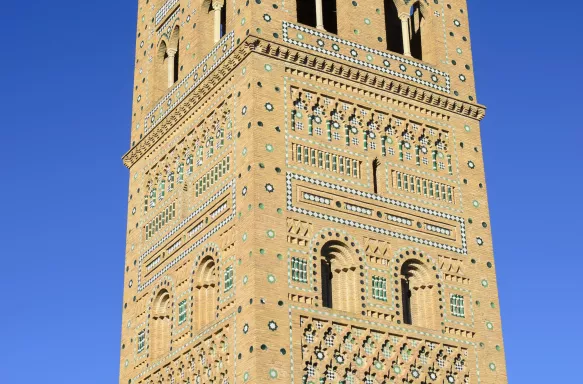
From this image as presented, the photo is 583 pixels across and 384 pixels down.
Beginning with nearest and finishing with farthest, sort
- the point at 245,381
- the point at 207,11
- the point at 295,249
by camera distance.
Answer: the point at 245,381 → the point at 295,249 → the point at 207,11

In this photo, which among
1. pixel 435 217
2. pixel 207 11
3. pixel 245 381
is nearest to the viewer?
pixel 245 381

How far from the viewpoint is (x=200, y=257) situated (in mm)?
20234

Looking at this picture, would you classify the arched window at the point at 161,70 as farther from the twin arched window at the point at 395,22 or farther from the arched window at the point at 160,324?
the arched window at the point at 160,324

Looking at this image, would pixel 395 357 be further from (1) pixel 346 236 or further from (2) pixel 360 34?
(2) pixel 360 34

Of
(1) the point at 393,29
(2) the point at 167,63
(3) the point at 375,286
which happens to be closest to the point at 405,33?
(1) the point at 393,29

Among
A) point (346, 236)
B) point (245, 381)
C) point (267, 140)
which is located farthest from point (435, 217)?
point (245, 381)

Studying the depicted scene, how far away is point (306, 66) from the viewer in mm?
20719

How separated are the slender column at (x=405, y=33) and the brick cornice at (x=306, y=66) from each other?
3.18 ft

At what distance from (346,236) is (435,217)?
194cm

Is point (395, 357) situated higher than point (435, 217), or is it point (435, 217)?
point (435, 217)

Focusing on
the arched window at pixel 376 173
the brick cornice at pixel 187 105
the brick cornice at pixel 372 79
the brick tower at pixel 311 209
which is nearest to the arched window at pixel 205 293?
the brick tower at pixel 311 209

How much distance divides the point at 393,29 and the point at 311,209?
598cm

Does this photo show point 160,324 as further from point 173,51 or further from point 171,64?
point 173,51

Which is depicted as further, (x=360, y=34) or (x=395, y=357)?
(x=360, y=34)
